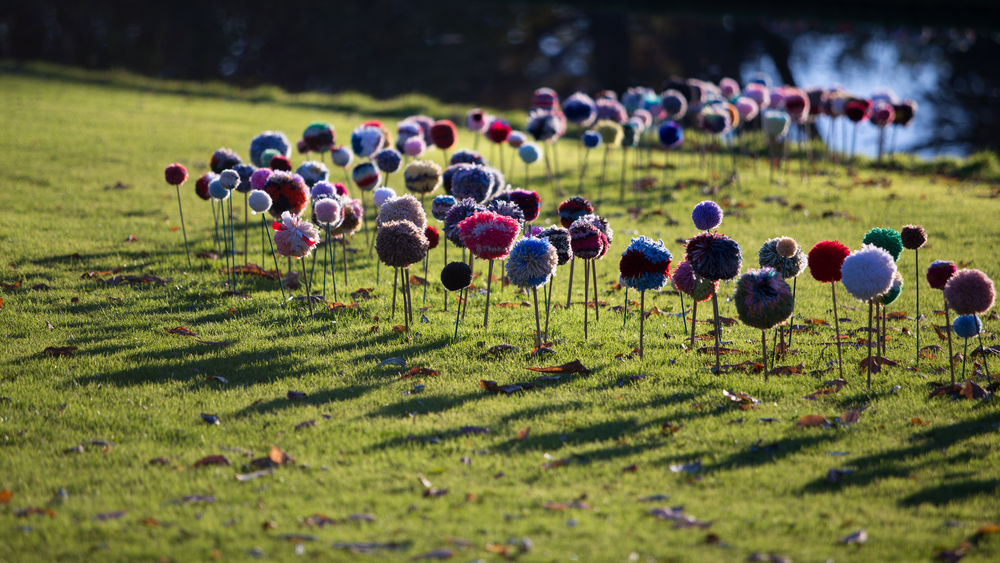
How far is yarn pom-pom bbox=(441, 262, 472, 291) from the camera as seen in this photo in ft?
20.6

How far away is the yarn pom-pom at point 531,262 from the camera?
19.4 feet

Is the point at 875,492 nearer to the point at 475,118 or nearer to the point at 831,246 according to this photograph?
the point at 831,246

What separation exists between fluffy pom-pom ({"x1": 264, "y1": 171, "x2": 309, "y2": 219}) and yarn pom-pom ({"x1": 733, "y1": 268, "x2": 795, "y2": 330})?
3.44 metres

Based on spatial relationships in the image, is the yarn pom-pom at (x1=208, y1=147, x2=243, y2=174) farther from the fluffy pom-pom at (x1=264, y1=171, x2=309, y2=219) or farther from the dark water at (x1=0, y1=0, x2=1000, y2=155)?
the dark water at (x1=0, y1=0, x2=1000, y2=155)

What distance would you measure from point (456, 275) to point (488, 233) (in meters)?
0.43

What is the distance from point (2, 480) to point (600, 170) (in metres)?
10.8

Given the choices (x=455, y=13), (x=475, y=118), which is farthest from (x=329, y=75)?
(x=475, y=118)

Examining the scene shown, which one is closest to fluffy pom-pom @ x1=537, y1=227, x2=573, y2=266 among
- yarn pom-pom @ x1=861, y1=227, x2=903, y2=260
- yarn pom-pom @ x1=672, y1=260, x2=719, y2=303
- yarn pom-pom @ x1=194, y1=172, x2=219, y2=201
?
yarn pom-pom @ x1=672, y1=260, x2=719, y2=303

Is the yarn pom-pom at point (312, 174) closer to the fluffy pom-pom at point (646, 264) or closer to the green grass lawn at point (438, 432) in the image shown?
the green grass lawn at point (438, 432)

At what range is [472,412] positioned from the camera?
5.32 meters

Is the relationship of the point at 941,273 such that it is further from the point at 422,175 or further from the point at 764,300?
the point at 422,175

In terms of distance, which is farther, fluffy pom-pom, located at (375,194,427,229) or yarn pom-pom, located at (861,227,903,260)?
fluffy pom-pom, located at (375,194,427,229)

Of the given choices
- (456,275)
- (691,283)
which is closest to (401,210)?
(456,275)

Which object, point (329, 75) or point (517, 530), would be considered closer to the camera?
point (517, 530)
